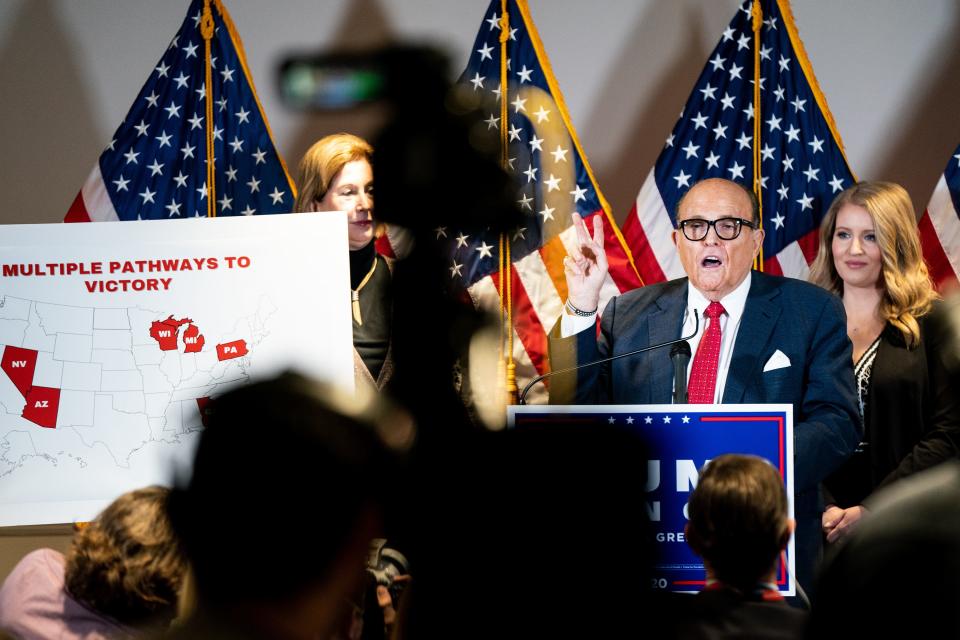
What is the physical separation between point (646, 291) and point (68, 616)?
1753mm

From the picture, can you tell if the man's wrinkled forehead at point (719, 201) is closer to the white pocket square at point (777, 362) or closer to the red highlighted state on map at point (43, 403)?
the white pocket square at point (777, 362)

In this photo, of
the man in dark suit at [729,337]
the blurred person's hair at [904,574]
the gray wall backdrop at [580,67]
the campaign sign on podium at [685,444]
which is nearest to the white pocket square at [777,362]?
the man in dark suit at [729,337]

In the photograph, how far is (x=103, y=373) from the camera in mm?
2727

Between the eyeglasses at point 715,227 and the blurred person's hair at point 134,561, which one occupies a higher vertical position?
the eyeglasses at point 715,227

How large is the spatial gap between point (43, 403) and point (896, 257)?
8.61ft

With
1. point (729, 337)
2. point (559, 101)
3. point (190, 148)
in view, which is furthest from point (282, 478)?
point (190, 148)

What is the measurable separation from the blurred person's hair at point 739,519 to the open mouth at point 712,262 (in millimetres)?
1243

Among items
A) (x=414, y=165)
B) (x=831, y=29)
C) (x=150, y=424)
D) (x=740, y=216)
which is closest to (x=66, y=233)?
(x=150, y=424)

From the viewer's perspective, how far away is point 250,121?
4.79 m

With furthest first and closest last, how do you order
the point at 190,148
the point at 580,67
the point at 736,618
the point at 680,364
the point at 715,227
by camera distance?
the point at 580,67, the point at 190,148, the point at 715,227, the point at 680,364, the point at 736,618

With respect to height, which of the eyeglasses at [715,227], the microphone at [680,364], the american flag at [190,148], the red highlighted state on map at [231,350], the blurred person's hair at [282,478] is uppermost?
the american flag at [190,148]

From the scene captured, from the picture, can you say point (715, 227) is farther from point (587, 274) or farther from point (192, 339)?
point (192, 339)

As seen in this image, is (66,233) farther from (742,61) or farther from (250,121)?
(742,61)

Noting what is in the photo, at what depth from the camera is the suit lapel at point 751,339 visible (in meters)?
2.88
